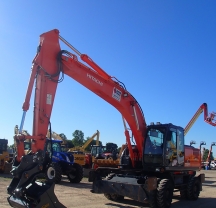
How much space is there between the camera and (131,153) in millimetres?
10945

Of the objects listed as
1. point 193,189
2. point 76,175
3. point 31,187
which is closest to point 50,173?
point 31,187

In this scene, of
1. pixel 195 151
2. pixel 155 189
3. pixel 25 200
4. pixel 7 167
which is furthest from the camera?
pixel 7 167

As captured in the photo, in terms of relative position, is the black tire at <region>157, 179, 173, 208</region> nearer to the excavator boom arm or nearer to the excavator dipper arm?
the excavator dipper arm

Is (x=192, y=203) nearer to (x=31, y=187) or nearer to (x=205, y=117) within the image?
(x=31, y=187)

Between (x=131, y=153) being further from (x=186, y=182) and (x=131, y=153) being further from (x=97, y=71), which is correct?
(x=97, y=71)

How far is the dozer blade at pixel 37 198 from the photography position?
6586 millimetres

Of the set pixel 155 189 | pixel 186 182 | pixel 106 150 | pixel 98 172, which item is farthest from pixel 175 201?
pixel 106 150

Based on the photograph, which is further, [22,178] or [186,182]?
[186,182]

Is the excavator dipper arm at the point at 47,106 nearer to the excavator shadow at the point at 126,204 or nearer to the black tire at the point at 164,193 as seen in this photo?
the excavator shadow at the point at 126,204

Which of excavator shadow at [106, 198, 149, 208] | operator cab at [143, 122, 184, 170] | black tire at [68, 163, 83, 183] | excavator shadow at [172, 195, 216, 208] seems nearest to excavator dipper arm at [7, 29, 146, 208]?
operator cab at [143, 122, 184, 170]

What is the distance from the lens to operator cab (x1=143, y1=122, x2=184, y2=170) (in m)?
9.98

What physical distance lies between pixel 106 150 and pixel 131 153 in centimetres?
1754

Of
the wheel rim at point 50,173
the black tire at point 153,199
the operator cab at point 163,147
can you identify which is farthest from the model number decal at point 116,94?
the wheel rim at point 50,173

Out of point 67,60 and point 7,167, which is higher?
point 67,60
